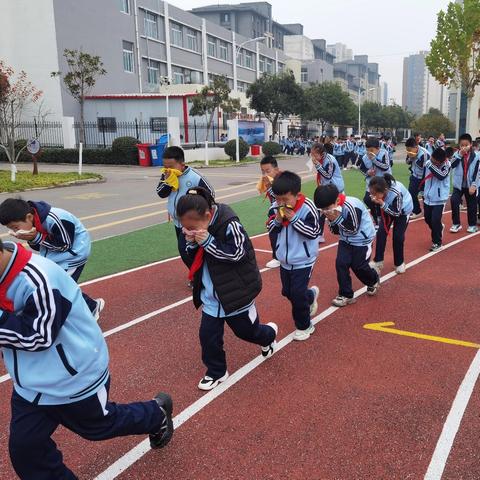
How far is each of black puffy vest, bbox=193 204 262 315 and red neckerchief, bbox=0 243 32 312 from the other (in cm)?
147

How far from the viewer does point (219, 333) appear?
152 inches

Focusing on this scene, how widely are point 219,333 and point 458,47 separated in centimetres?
2276

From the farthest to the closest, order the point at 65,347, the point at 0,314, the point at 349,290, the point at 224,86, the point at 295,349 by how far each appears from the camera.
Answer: the point at 224,86 < the point at 349,290 < the point at 295,349 < the point at 65,347 < the point at 0,314

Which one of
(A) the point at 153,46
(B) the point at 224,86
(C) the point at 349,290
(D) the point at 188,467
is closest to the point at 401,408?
(D) the point at 188,467

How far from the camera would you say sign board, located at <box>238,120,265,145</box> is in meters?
42.9

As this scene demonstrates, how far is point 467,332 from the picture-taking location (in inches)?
201

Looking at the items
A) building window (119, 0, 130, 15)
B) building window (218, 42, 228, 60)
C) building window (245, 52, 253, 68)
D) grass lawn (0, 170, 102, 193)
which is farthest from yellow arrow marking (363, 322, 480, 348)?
building window (245, 52, 253, 68)

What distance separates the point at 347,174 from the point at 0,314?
21.8m

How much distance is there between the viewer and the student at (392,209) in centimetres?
642

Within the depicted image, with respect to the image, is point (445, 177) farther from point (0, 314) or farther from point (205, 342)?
point (0, 314)

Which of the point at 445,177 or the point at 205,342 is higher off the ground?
the point at 445,177

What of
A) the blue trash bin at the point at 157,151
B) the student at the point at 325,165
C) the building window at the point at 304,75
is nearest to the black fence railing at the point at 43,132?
the blue trash bin at the point at 157,151

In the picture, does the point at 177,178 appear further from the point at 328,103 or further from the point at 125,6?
the point at 328,103

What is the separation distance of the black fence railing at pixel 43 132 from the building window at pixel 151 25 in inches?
656
